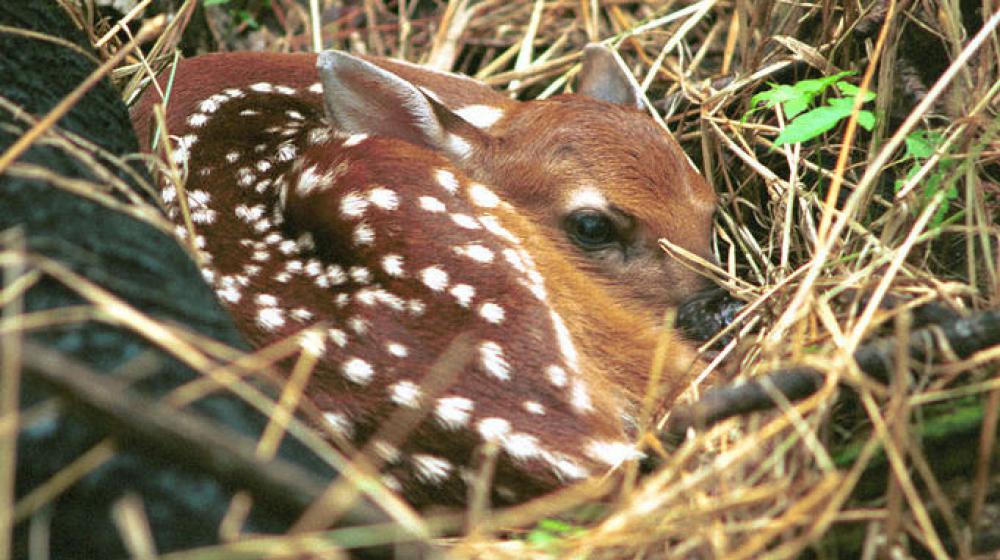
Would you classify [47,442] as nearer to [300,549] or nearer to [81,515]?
[81,515]

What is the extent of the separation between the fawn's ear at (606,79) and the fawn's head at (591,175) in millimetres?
338

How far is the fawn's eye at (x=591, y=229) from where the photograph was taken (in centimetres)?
314

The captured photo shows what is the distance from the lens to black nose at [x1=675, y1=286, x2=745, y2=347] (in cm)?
291

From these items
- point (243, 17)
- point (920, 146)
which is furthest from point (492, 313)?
point (243, 17)

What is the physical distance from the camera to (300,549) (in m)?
1.37

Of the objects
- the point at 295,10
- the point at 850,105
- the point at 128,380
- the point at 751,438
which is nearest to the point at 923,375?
the point at 751,438

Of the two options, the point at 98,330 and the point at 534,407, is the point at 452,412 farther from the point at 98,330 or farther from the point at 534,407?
the point at 98,330

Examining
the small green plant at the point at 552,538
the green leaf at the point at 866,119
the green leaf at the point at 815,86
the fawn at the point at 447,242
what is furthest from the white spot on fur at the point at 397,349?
the green leaf at the point at 815,86

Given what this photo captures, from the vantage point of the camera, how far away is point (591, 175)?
123 inches

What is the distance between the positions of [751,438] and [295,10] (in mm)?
3483

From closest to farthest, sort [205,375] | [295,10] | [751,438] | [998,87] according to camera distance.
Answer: [205,375]
[751,438]
[998,87]
[295,10]

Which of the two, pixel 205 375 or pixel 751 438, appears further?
pixel 751 438

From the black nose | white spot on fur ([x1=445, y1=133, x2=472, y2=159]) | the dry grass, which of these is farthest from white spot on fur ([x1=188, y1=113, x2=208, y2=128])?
the black nose

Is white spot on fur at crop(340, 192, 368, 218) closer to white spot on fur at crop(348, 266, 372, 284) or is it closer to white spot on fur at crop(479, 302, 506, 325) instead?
white spot on fur at crop(348, 266, 372, 284)
